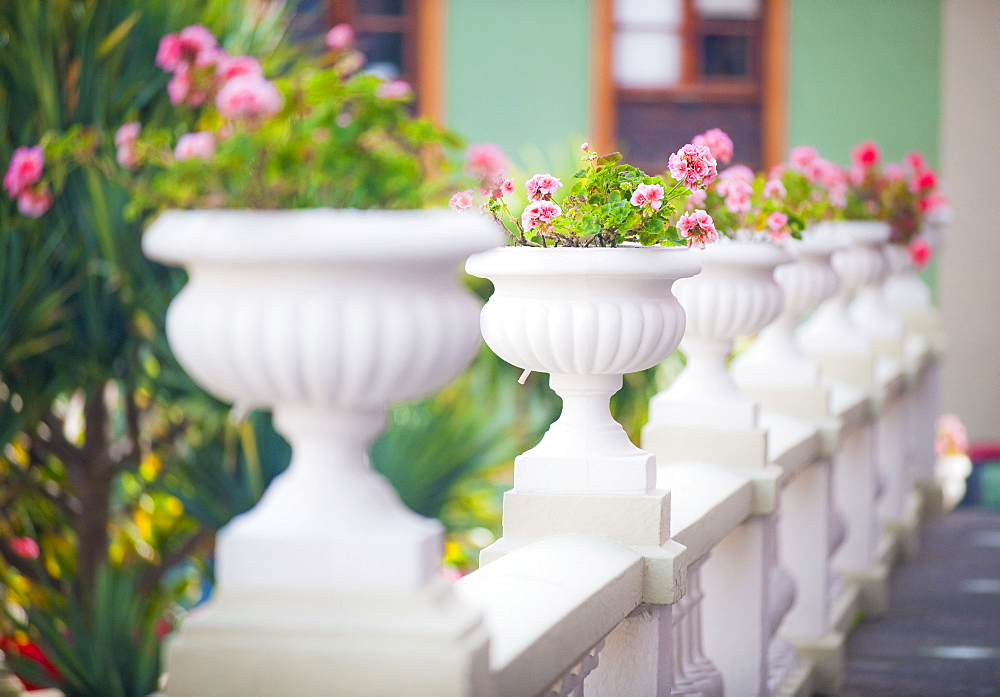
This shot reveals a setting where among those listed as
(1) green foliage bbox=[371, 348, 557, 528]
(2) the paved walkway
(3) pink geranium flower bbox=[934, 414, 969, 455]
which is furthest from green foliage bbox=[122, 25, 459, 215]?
(3) pink geranium flower bbox=[934, 414, 969, 455]

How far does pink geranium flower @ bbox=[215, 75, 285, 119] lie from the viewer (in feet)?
3.52

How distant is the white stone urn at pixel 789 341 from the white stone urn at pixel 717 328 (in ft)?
2.06

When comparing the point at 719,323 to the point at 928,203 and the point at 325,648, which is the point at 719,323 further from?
the point at 928,203

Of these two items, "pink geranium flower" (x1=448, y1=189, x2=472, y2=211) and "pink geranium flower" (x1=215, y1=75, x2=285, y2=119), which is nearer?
"pink geranium flower" (x1=215, y1=75, x2=285, y2=119)

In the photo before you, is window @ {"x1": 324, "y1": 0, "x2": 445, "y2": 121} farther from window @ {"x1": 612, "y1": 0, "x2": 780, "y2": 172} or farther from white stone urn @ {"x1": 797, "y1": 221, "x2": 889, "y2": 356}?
white stone urn @ {"x1": 797, "y1": 221, "x2": 889, "y2": 356}

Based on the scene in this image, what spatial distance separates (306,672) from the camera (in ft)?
3.73

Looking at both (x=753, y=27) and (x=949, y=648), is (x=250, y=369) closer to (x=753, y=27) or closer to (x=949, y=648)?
(x=949, y=648)

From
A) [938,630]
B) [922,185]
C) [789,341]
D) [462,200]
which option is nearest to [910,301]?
[922,185]

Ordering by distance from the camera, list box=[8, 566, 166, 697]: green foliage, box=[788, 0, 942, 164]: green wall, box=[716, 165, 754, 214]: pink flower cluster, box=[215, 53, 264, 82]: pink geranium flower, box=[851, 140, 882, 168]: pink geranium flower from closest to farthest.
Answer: box=[215, 53, 264, 82]: pink geranium flower < box=[716, 165, 754, 214]: pink flower cluster < box=[8, 566, 166, 697]: green foliage < box=[851, 140, 882, 168]: pink geranium flower < box=[788, 0, 942, 164]: green wall

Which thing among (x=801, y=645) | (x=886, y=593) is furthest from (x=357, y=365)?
(x=886, y=593)

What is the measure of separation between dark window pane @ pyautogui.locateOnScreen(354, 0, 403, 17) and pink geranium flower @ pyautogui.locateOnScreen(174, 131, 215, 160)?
880 centimetres

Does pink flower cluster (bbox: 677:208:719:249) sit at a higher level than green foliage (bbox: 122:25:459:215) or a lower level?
lower

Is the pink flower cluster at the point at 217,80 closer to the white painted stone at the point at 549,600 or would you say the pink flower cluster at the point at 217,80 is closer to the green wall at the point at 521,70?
the white painted stone at the point at 549,600

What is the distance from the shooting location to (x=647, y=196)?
1.86 metres
